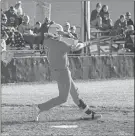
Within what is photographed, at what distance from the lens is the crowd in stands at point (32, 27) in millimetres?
15597

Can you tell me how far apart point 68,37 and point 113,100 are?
3.43 meters

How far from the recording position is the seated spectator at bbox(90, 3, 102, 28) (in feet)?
55.4

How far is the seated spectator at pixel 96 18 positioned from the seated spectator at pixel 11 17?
2640 mm

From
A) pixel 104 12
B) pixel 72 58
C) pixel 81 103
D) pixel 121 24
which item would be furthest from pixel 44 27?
pixel 81 103

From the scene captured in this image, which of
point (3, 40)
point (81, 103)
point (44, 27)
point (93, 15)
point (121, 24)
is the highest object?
point (93, 15)

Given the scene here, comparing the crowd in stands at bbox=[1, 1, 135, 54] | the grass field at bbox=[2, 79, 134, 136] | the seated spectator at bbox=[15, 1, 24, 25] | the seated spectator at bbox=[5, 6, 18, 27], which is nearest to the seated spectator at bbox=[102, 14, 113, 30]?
the crowd in stands at bbox=[1, 1, 135, 54]

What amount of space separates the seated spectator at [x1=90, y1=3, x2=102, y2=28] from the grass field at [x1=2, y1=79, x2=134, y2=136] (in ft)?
7.08

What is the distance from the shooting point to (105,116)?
9.22m

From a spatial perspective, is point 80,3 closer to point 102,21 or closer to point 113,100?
point 102,21

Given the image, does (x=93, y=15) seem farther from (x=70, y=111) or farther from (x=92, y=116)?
(x=92, y=116)

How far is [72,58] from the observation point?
1605cm

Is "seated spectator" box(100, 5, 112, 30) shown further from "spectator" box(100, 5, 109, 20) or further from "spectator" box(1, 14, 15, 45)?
"spectator" box(1, 14, 15, 45)

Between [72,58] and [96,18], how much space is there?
1830mm

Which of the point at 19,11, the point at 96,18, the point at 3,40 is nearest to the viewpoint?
the point at 3,40
